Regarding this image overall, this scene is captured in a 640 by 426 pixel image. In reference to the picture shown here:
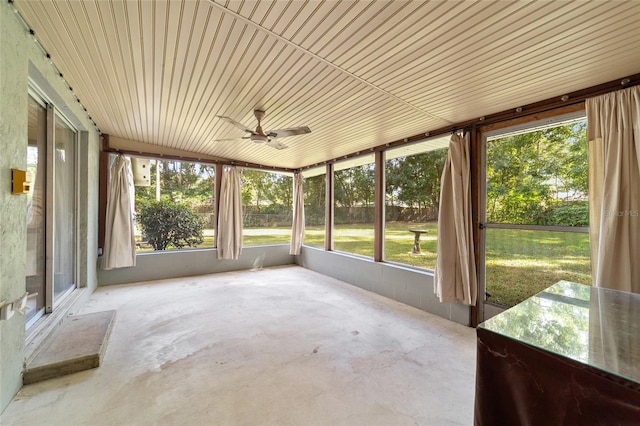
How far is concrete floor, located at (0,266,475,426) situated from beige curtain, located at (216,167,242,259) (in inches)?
75.7

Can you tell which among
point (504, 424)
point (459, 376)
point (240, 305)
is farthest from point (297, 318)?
point (504, 424)

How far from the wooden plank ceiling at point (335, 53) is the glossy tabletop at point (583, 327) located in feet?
5.31

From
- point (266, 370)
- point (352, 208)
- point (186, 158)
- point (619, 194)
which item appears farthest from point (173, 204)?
point (619, 194)

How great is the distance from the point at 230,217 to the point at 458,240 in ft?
14.4

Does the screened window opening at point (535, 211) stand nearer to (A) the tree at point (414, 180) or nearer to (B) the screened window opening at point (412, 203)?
(B) the screened window opening at point (412, 203)

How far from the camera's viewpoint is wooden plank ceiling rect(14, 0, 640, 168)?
4.92 feet

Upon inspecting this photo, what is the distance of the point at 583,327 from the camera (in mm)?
1089

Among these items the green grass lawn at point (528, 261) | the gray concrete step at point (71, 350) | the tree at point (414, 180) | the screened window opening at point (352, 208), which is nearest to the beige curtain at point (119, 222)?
the gray concrete step at point (71, 350)

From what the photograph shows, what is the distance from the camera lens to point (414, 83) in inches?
89.2

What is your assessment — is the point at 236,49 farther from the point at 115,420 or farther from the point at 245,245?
the point at 245,245

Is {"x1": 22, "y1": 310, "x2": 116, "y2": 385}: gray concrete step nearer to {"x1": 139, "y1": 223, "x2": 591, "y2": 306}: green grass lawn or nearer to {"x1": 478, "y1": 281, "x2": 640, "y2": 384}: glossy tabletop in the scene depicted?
{"x1": 478, "y1": 281, "x2": 640, "y2": 384}: glossy tabletop

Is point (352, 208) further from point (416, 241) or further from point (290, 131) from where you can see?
point (290, 131)

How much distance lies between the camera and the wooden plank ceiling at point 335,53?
1.50 meters

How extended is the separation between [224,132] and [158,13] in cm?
240
